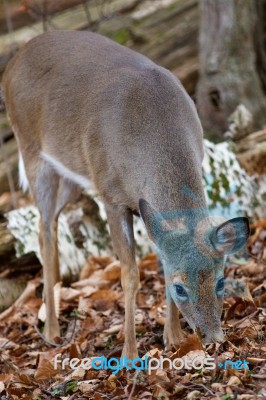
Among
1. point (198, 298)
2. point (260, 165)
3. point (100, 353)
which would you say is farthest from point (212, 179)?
point (198, 298)

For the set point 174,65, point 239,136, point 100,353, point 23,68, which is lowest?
point 100,353

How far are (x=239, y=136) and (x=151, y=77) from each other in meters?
2.93

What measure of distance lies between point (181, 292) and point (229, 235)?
0.45m

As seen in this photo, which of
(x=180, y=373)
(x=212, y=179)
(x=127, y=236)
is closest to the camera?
(x=180, y=373)

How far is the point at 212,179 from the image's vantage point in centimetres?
773

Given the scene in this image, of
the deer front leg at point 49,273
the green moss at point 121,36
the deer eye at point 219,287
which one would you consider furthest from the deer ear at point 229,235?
the green moss at point 121,36

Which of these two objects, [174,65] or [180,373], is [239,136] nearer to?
[174,65]

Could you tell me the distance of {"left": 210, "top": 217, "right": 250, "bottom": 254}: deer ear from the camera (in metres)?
4.71

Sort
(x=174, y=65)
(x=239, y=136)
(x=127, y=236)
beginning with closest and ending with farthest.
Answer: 1. (x=127, y=236)
2. (x=239, y=136)
3. (x=174, y=65)

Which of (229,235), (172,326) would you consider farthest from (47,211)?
(229,235)

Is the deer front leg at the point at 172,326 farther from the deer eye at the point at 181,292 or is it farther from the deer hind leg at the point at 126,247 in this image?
the deer eye at the point at 181,292

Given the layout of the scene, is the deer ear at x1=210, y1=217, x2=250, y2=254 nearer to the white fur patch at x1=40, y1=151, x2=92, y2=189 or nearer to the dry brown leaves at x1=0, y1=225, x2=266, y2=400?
the dry brown leaves at x1=0, y1=225, x2=266, y2=400

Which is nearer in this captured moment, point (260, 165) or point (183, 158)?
point (183, 158)

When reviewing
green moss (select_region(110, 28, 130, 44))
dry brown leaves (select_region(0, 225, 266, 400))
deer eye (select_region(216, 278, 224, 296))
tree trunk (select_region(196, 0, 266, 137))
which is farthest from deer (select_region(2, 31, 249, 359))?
green moss (select_region(110, 28, 130, 44))
